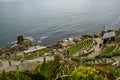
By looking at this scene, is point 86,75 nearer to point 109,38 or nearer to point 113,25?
point 109,38

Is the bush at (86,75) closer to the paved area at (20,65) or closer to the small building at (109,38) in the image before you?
the paved area at (20,65)

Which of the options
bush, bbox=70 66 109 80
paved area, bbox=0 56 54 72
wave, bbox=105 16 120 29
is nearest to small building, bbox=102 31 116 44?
paved area, bbox=0 56 54 72

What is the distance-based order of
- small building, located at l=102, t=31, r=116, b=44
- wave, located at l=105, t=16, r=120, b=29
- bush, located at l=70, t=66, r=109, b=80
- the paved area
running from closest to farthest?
1. bush, located at l=70, t=66, r=109, b=80
2. the paved area
3. small building, located at l=102, t=31, r=116, b=44
4. wave, located at l=105, t=16, r=120, b=29

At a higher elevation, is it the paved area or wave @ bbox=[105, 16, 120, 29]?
the paved area

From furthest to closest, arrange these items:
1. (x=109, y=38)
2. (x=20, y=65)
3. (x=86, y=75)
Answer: (x=109, y=38), (x=20, y=65), (x=86, y=75)

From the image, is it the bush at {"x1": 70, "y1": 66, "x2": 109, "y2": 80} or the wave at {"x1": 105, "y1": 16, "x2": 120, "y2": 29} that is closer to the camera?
the bush at {"x1": 70, "y1": 66, "x2": 109, "y2": 80}

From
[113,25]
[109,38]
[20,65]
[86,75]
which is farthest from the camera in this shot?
[113,25]

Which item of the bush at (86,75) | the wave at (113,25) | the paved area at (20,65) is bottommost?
the wave at (113,25)

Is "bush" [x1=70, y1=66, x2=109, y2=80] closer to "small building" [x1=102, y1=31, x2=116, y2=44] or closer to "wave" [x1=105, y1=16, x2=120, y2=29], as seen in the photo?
"small building" [x1=102, y1=31, x2=116, y2=44]

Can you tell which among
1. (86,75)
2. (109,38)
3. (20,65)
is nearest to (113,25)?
(109,38)

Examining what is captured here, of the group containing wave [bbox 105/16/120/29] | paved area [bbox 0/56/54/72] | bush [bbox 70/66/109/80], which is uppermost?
bush [bbox 70/66/109/80]

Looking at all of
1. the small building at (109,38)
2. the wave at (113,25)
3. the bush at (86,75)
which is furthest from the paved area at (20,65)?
the wave at (113,25)

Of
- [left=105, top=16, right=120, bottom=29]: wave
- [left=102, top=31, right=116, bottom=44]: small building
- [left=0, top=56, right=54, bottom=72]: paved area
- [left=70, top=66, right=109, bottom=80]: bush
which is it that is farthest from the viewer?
[left=105, top=16, right=120, bottom=29]: wave

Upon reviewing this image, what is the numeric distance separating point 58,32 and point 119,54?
289ft
